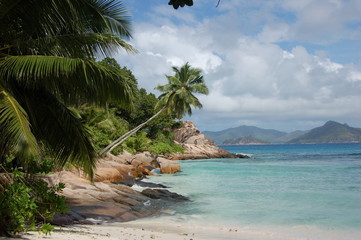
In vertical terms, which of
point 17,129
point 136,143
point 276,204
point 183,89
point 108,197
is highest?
point 183,89

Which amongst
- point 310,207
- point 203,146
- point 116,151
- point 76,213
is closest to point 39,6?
point 76,213

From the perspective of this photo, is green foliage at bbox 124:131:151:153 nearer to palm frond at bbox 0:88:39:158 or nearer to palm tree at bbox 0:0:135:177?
palm tree at bbox 0:0:135:177

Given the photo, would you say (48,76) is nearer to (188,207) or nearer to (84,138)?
(84,138)

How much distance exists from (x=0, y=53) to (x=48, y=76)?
1.13 meters

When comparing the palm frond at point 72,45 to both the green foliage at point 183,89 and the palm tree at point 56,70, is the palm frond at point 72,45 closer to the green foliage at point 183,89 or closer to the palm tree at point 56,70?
the palm tree at point 56,70

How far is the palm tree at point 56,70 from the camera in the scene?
6.22 metres

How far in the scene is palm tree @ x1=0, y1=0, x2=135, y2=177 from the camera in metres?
6.22

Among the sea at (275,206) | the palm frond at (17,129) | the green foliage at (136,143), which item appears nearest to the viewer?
the palm frond at (17,129)

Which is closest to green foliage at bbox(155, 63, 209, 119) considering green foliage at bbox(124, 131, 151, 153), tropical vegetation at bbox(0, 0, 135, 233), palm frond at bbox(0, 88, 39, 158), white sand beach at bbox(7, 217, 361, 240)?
green foliage at bbox(124, 131, 151, 153)

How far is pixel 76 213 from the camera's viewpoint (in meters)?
10.3

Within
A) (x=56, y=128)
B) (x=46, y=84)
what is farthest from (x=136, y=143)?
(x=46, y=84)

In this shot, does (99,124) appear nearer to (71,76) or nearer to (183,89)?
(183,89)

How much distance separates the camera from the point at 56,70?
616cm

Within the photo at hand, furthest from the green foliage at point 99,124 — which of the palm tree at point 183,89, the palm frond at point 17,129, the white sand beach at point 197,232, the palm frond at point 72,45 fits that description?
the palm frond at point 17,129
